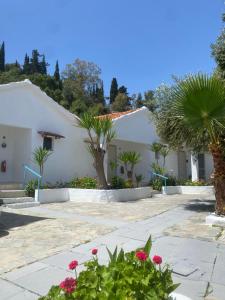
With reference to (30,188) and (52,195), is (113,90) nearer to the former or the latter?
(52,195)

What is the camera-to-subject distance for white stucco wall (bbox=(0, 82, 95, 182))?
14898 mm

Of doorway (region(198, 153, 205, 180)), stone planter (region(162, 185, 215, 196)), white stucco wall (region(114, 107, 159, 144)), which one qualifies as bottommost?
stone planter (region(162, 185, 215, 196))

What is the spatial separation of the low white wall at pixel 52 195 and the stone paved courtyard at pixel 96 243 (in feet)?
5.89

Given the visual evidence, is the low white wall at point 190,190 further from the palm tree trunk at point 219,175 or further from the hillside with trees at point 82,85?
the hillside with trees at point 82,85

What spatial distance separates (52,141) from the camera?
16.7 m

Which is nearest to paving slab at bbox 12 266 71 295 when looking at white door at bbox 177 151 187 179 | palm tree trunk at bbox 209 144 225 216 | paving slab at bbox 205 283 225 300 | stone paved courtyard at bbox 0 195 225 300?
stone paved courtyard at bbox 0 195 225 300

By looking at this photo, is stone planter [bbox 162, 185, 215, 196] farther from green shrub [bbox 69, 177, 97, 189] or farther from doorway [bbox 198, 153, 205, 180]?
green shrub [bbox 69, 177, 97, 189]

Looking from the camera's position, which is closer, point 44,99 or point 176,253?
point 176,253

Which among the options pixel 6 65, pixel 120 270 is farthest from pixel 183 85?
pixel 6 65

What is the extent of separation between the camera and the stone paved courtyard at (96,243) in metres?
4.76

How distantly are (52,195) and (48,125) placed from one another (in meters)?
3.99

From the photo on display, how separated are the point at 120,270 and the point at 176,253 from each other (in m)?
3.35

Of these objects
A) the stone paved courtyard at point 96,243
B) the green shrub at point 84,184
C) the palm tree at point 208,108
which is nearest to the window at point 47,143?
the green shrub at point 84,184

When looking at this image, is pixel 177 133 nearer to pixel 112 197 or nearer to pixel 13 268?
pixel 112 197
